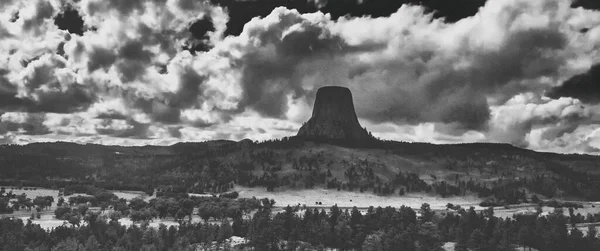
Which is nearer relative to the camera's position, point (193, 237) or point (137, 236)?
point (137, 236)

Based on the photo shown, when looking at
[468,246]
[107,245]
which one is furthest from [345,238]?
[107,245]

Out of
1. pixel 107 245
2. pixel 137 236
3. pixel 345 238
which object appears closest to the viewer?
pixel 107 245

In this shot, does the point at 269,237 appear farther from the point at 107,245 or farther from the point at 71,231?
the point at 71,231

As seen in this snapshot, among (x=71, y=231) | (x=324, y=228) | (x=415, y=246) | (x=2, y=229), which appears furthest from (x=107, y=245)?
(x=415, y=246)

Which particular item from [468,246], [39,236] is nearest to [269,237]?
[468,246]

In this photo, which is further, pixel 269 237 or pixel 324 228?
pixel 324 228

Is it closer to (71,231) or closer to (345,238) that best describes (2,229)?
(71,231)

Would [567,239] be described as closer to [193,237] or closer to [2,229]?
[193,237]

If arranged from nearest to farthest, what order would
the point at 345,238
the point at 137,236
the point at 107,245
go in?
1. the point at 107,245
2. the point at 137,236
3. the point at 345,238
